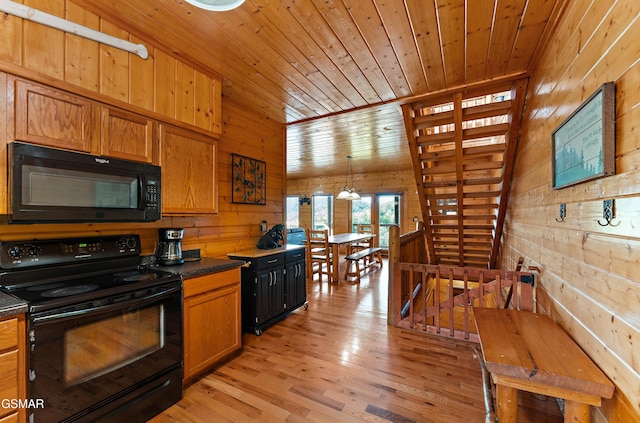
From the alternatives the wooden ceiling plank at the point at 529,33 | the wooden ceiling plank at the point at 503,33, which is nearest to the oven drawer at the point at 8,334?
the wooden ceiling plank at the point at 503,33

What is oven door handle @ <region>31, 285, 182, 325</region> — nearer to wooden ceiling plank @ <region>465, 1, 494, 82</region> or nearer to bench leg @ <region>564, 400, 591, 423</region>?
bench leg @ <region>564, 400, 591, 423</region>

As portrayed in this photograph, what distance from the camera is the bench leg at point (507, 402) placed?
4.36 ft

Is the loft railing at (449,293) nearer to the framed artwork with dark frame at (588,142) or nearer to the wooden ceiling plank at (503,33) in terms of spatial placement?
the framed artwork with dark frame at (588,142)

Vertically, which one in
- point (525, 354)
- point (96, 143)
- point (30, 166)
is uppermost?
point (96, 143)

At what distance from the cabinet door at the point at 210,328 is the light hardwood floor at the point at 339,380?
0.15 m

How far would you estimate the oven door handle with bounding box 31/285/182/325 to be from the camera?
1268mm

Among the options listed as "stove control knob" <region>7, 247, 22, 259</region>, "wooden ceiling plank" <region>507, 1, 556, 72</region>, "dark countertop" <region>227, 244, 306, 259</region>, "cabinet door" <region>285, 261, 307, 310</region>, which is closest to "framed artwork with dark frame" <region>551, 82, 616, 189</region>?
"wooden ceiling plank" <region>507, 1, 556, 72</region>

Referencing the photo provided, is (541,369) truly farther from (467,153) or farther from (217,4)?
(467,153)

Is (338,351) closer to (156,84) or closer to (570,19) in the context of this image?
(156,84)

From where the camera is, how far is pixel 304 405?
1843 millimetres

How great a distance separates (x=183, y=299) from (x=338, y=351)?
147 centimetres

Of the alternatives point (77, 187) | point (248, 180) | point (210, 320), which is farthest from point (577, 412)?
point (248, 180)

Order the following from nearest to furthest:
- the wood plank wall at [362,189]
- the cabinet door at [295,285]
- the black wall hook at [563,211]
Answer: the black wall hook at [563,211] < the cabinet door at [295,285] < the wood plank wall at [362,189]

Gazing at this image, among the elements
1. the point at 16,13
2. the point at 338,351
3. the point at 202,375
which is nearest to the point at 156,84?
the point at 16,13
